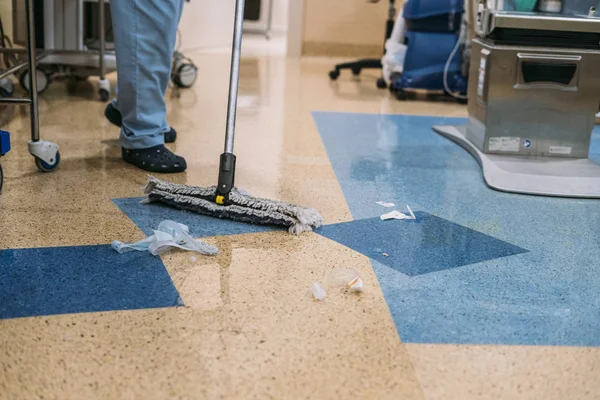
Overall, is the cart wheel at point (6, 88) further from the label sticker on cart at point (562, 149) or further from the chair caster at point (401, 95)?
the label sticker on cart at point (562, 149)

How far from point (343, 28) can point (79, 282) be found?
4276 millimetres

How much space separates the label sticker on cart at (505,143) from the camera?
1.97m

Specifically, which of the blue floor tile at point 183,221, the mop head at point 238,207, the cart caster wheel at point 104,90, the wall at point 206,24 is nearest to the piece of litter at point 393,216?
the mop head at point 238,207

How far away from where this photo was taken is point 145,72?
166 centimetres

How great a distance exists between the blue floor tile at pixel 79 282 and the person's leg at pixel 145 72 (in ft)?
1.89

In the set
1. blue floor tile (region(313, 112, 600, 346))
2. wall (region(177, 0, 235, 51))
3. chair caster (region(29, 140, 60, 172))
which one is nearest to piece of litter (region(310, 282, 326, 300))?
blue floor tile (region(313, 112, 600, 346))

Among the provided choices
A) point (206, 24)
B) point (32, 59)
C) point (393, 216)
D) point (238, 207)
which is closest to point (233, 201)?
point (238, 207)

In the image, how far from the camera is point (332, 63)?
473cm

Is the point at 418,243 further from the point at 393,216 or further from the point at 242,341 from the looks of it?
the point at 242,341

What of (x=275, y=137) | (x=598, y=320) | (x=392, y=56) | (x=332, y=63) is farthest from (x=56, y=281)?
(x=332, y=63)

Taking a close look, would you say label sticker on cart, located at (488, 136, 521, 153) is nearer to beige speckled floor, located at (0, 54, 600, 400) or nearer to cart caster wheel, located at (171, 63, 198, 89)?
beige speckled floor, located at (0, 54, 600, 400)

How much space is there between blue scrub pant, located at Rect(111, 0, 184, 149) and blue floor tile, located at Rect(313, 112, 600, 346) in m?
0.51

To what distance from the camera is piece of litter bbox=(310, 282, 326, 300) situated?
3.43ft

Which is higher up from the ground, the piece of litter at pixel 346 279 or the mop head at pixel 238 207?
the mop head at pixel 238 207
